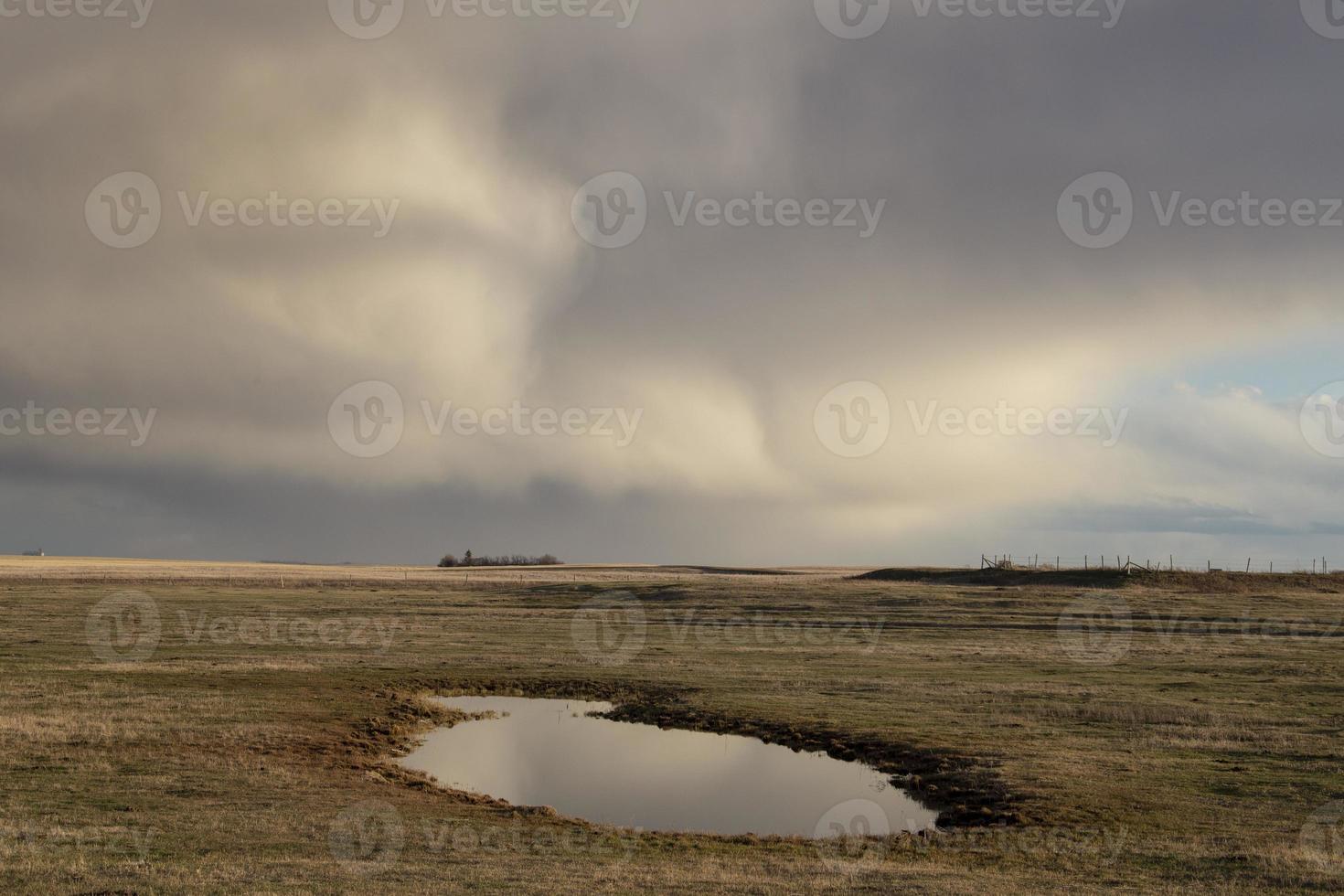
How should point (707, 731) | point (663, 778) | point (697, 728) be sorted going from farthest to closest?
point (697, 728)
point (707, 731)
point (663, 778)

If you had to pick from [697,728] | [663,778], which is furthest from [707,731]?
[663,778]

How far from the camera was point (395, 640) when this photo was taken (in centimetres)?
6084

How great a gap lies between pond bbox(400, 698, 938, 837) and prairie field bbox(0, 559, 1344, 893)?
1343mm

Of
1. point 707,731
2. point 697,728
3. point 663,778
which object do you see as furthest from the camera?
point 697,728

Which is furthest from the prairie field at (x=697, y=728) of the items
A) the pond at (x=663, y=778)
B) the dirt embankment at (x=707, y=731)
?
the pond at (x=663, y=778)

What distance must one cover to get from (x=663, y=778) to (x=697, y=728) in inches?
246

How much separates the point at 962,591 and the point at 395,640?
201ft

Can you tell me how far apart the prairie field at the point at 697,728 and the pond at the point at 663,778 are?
4.41 feet

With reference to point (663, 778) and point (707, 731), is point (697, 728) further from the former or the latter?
point (663, 778)

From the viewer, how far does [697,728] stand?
37281 mm

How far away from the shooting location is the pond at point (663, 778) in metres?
26.0

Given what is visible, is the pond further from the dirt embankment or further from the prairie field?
the prairie field

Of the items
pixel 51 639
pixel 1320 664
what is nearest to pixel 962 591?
pixel 1320 664

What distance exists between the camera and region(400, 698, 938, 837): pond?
85.1ft
